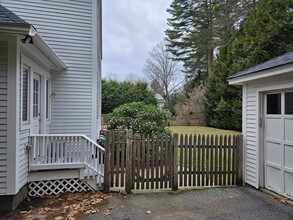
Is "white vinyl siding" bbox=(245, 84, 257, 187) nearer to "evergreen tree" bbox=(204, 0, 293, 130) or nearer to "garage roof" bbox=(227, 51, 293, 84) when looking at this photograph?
"garage roof" bbox=(227, 51, 293, 84)

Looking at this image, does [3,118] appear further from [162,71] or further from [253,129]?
[162,71]

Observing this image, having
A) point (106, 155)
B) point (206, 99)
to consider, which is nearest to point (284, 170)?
point (106, 155)

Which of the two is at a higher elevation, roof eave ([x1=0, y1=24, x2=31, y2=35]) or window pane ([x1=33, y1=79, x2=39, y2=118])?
roof eave ([x1=0, y1=24, x2=31, y2=35])

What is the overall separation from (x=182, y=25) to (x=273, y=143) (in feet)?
79.8

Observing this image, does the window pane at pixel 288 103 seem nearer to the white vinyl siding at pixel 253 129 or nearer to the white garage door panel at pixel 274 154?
the white vinyl siding at pixel 253 129

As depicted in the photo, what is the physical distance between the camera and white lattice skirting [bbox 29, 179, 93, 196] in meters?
5.15

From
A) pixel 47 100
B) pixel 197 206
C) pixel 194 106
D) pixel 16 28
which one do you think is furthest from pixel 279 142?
pixel 194 106

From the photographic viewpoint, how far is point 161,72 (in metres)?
31.7

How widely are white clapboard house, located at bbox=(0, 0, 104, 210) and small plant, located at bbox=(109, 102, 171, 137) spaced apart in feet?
5.00

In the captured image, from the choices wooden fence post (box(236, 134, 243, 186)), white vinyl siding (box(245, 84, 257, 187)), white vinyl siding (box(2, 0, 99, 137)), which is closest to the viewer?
white vinyl siding (box(245, 84, 257, 187))

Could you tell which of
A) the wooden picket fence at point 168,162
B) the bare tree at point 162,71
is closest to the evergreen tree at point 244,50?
the bare tree at point 162,71

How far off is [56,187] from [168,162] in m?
2.44

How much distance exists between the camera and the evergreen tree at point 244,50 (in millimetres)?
14781

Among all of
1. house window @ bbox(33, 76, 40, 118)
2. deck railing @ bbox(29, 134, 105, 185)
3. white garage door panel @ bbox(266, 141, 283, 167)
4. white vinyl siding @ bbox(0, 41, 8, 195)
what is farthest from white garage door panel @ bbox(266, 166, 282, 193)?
house window @ bbox(33, 76, 40, 118)
